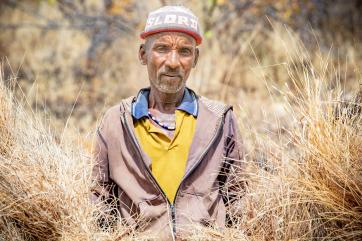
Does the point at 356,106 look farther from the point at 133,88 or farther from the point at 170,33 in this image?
the point at 133,88

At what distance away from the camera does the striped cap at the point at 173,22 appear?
8.04 feet

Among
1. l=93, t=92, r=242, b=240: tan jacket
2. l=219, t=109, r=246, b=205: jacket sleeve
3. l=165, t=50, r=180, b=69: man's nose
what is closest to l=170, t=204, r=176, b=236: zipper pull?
l=93, t=92, r=242, b=240: tan jacket

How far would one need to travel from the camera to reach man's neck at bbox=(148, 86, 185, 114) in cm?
256

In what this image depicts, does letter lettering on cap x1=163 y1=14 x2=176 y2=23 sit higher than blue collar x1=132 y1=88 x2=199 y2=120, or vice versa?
letter lettering on cap x1=163 y1=14 x2=176 y2=23

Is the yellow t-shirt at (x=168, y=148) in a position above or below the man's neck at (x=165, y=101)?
below

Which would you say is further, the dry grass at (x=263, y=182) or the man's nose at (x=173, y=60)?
the man's nose at (x=173, y=60)

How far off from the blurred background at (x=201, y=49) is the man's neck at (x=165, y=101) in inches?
118

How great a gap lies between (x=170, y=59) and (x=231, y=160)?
49 cm

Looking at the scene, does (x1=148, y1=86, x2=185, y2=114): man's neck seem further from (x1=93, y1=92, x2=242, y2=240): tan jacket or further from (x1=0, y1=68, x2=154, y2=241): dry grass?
(x1=0, y1=68, x2=154, y2=241): dry grass

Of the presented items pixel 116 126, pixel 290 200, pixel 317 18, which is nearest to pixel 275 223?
pixel 290 200

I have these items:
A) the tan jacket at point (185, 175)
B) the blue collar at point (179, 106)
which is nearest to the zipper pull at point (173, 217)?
the tan jacket at point (185, 175)

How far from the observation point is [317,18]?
7293mm

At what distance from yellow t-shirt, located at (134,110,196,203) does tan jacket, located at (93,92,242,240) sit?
34 mm

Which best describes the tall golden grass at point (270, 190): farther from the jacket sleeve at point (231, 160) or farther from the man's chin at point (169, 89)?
the man's chin at point (169, 89)
